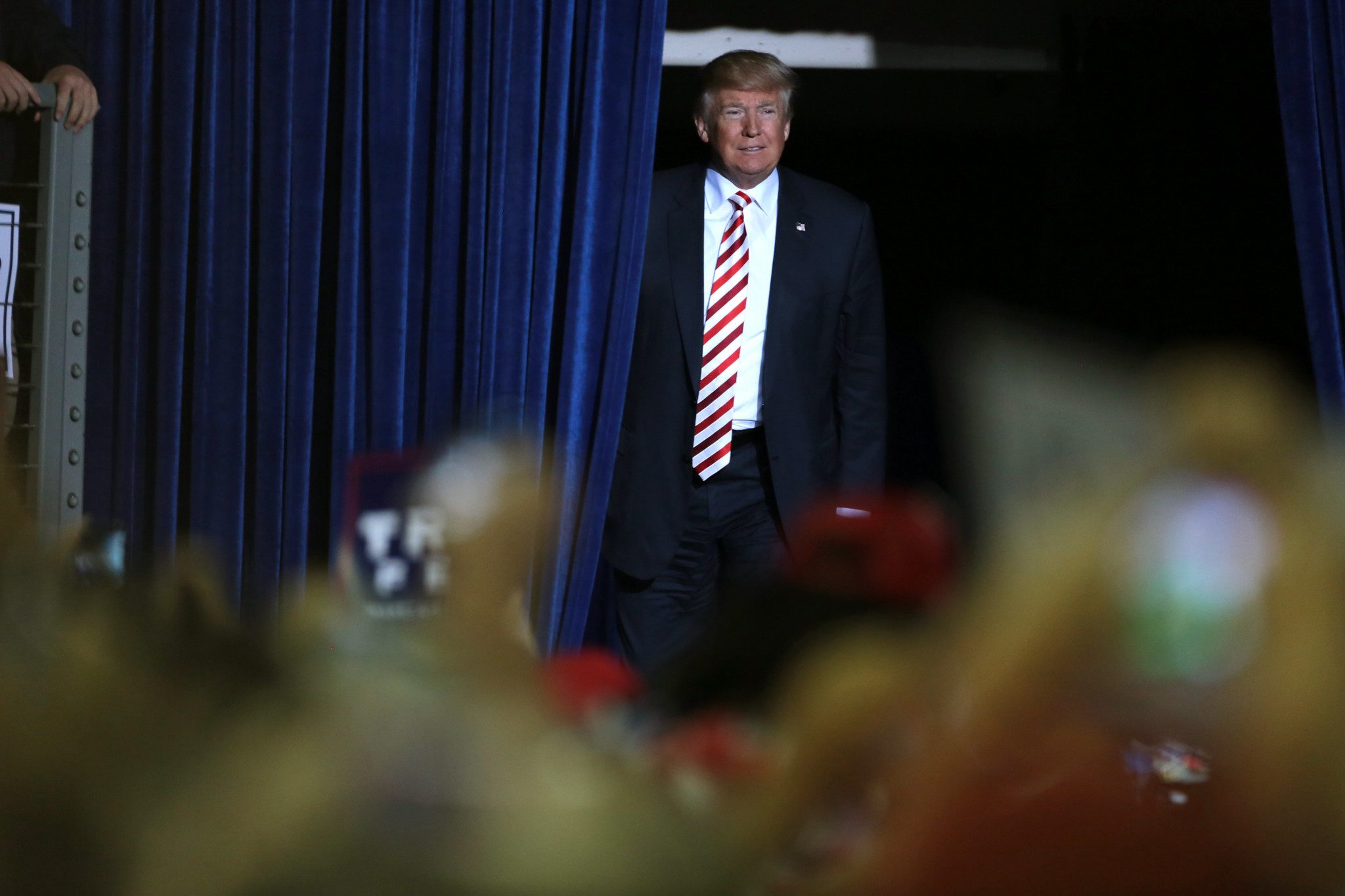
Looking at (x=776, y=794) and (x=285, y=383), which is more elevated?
(x=285, y=383)

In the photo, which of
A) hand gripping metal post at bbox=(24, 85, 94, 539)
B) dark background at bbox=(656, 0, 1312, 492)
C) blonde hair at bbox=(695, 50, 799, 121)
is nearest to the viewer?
hand gripping metal post at bbox=(24, 85, 94, 539)

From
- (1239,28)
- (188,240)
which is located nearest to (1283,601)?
(188,240)

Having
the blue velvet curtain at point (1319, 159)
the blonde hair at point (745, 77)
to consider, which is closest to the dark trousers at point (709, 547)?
the blonde hair at point (745, 77)

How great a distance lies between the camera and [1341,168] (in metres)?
2.71

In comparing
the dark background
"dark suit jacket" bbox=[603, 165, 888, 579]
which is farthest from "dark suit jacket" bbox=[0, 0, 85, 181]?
the dark background

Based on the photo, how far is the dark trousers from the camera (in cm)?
253

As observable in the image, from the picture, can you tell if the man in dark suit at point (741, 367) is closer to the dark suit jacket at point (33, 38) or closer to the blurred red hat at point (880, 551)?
the dark suit jacket at point (33, 38)

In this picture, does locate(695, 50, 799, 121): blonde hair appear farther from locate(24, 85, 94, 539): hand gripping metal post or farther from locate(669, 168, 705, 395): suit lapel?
locate(24, 85, 94, 539): hand gripping metal post

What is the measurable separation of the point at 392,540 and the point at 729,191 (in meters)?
2.45

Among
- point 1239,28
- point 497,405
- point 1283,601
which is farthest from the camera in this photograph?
point 1239,28

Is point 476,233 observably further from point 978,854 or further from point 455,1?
point 978,854

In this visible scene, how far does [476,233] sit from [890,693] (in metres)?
2.57

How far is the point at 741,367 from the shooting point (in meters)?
2.52

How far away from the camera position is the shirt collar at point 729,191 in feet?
8.48
